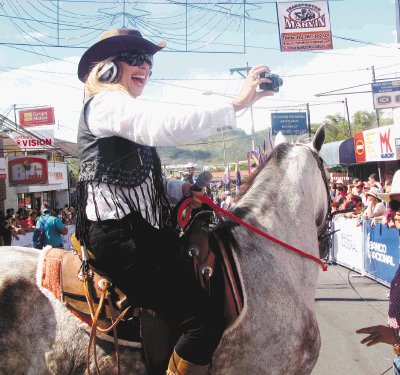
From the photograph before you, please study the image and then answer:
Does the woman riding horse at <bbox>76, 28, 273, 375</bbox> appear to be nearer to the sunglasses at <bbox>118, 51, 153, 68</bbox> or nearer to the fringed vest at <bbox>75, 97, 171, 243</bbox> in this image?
the fringed vest at <bbox>75, 97, 171, 243</bbox>

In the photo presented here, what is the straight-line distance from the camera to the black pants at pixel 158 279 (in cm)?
231

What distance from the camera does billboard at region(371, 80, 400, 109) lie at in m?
22.2

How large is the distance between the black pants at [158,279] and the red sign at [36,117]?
120 ft

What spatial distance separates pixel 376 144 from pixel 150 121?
16.5m

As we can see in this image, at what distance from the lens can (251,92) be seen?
2.20 meters

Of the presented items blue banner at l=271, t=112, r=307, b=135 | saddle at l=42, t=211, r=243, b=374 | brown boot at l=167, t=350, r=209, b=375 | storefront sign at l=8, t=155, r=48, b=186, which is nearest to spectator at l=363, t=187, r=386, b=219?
saddle at l=42, t=211, r=243, b=374

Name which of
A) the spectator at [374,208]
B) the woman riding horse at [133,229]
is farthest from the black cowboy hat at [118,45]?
the spectator at [374,208]

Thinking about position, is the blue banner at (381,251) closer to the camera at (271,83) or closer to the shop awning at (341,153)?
the camera at (271,83)

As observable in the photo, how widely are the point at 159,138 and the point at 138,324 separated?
1.09 m

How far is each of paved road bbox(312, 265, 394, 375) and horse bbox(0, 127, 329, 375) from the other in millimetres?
1885

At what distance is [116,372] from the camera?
7.93 ft

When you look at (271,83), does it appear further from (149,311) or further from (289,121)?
(289,121)

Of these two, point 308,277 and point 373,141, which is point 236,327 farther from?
point 373,141

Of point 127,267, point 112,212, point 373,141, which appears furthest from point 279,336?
point 373,141
